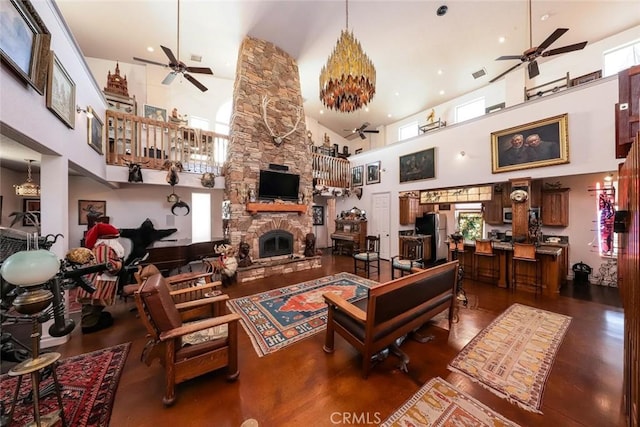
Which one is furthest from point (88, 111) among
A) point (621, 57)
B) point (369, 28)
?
point (621, 57)

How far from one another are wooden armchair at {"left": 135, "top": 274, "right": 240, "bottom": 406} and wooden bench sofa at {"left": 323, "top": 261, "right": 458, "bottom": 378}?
3.50 feet

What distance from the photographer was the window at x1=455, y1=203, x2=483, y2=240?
20.8 feet

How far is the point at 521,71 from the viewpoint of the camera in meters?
5.72

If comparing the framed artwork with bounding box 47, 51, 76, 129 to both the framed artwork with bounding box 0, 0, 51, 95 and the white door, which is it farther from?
the white door

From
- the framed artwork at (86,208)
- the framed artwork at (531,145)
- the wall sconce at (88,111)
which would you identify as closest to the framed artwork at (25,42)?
the wall sconce at (88,111)

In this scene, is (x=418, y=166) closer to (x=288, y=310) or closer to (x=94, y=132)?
(x=288, y=310)

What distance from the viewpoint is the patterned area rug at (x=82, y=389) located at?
159 cm

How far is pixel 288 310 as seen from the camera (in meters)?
3.36

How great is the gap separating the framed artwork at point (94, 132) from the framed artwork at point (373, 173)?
7133 millimetres

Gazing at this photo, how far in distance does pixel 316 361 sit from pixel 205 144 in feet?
17.9

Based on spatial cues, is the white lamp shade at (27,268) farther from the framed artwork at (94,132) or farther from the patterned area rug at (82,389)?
the framed artwork at (94,132)

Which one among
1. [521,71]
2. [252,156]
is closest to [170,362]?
[252,156]

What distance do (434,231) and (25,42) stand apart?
8.11m

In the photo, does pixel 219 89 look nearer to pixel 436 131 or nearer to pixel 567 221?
pixel 436 131
